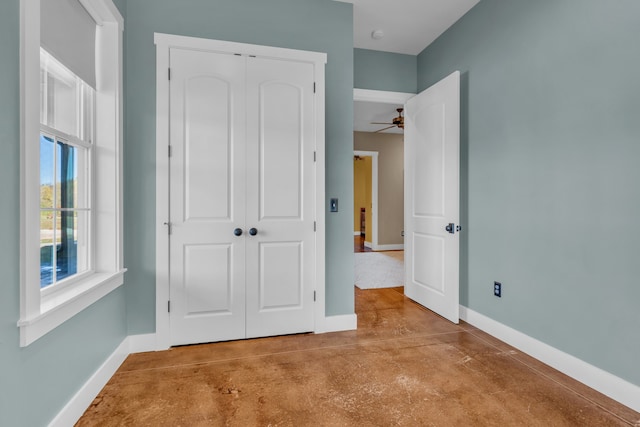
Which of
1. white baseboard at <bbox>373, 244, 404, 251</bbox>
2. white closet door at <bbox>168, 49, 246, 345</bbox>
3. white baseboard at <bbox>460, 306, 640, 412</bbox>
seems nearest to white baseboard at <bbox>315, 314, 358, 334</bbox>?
white closet door at <bbox>168, 49, 246, 345</bbox>

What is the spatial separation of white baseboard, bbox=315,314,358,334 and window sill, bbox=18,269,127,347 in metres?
1.60

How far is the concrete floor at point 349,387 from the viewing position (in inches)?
65.4

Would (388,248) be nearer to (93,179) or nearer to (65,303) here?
(93,179)

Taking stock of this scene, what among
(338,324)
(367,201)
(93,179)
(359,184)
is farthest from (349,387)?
(359,184)

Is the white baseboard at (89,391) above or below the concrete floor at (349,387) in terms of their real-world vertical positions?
above

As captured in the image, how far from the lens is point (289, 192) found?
2656 millimetres

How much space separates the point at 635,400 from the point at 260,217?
254cm

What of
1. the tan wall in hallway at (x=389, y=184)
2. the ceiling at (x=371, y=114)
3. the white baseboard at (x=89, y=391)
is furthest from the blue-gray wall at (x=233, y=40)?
the tan wall in hallway at (x=389, y=184)

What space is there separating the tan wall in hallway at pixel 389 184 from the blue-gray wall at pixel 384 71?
12.0ft

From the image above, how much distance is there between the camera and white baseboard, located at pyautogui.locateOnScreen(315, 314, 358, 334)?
9.08ft

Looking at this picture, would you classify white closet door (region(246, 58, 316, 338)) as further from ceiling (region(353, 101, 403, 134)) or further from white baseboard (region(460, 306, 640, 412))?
ceiling (region(353, 101, 403, 134))

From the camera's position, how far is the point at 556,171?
2.17 metres

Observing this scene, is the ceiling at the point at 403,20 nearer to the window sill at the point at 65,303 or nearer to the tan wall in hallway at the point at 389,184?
the window sill at the point at 65,303

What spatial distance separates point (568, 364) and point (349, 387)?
1.44 meters
